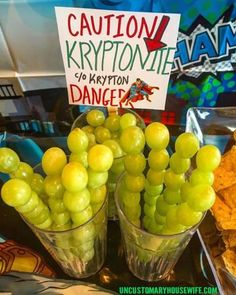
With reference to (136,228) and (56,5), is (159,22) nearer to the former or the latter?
(56,5)

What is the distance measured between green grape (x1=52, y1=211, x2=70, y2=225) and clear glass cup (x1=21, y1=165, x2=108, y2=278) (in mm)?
15

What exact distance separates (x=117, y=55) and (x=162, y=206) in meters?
0.24

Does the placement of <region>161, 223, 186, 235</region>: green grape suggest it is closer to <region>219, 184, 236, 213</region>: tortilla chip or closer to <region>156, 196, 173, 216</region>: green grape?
<region>156, 196, 173, 216</region>: green grape

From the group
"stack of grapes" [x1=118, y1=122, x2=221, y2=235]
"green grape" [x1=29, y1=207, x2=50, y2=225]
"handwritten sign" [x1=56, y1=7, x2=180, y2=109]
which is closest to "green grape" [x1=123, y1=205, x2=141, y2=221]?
"stack of grapes" [x1=118, y1=122, x2=221, y2=235]

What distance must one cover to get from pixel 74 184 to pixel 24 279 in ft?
0.80

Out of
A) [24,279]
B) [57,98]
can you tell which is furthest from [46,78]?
[24,279]

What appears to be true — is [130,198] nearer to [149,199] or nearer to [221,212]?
[149,199]

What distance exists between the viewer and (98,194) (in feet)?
1.42

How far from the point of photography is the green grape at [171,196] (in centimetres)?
43

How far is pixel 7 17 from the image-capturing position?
52cm

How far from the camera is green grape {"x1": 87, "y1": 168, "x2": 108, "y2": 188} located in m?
0.39

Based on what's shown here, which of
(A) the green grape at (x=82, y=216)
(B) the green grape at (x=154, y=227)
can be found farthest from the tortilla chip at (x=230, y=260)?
(A) the green grape at (x=82, y=216)

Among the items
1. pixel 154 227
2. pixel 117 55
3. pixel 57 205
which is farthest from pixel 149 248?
pixel 117 55

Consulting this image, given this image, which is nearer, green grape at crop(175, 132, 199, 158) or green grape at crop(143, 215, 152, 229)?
green grape at crop(175, 132, 199, 158)
